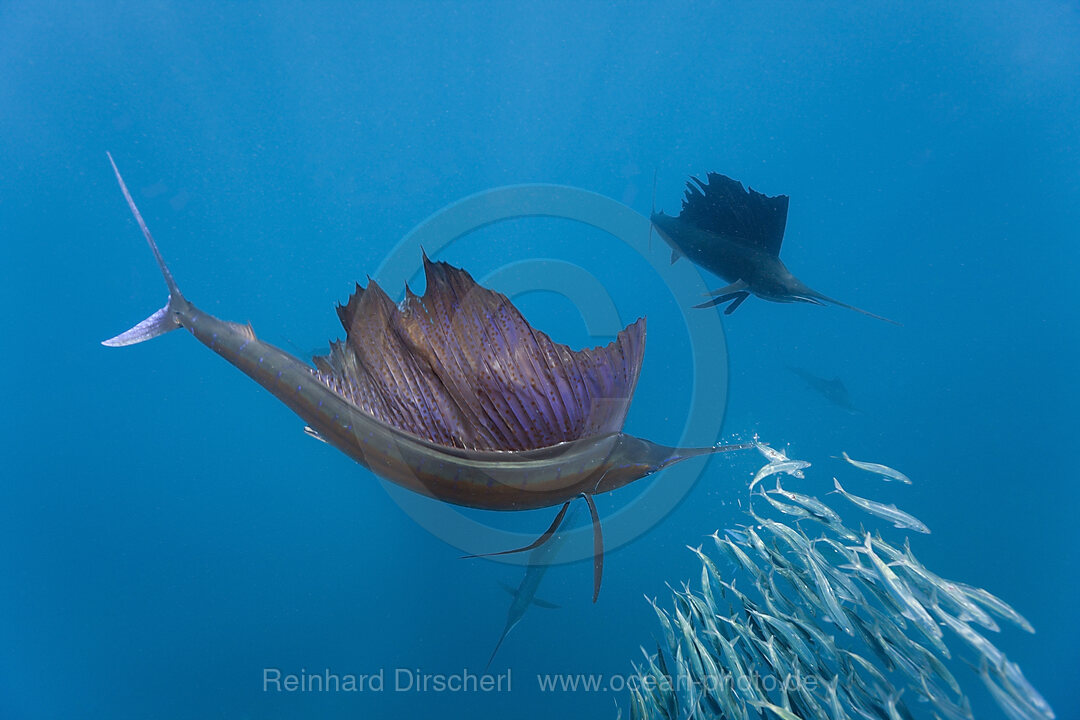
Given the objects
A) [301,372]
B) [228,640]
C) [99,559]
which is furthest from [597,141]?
[99,559]

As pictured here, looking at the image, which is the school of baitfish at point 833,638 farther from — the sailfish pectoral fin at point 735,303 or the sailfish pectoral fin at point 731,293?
the sailfish pectoral fin at point 735,303

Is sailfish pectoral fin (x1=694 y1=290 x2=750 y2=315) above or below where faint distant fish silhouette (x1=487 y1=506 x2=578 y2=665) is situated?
above

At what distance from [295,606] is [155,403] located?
1195mm

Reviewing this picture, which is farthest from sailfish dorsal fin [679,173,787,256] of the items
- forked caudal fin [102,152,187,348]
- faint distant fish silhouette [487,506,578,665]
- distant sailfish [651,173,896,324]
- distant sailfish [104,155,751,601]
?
forked caudal fin [102,152,187,348]

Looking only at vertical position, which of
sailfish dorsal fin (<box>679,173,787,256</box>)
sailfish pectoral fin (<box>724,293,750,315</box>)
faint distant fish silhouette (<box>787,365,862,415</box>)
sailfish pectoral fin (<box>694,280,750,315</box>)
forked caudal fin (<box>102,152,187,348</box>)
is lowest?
faint distant fish silhouette (<box>787,365,862,415</box>)

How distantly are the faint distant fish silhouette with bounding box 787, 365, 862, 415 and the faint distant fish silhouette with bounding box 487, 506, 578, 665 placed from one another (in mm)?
1354

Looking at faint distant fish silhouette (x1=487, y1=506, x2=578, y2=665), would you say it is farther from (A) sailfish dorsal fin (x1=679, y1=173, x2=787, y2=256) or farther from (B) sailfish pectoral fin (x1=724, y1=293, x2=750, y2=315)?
(A) sailfish dorsal fin (x1=679, y1=173, x2=787, y2=256)

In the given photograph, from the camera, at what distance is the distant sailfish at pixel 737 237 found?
204 centimetres

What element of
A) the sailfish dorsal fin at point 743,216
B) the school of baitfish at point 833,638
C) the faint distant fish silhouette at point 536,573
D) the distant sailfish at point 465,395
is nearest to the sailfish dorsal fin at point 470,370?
the distant sailfish at point 465,395

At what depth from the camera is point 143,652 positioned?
8.00 feet

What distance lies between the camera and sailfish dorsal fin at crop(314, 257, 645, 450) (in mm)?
1300

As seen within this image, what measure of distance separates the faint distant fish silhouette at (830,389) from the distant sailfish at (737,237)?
1.56 ft

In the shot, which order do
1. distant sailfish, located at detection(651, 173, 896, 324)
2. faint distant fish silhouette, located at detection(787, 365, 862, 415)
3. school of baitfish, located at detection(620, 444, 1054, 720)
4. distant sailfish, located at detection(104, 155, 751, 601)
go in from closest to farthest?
school of baitfish, located at detection(620, 444, 1054, 720) → distant sailfish, located at detection(104, 155, 751, 601) → distant sailfish, located at detection(651, 173, 896, 324) → faint distant fish silhouette, located at detection(787, 365, 862, 415)

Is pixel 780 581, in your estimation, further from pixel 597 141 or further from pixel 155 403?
pixel 155 403
